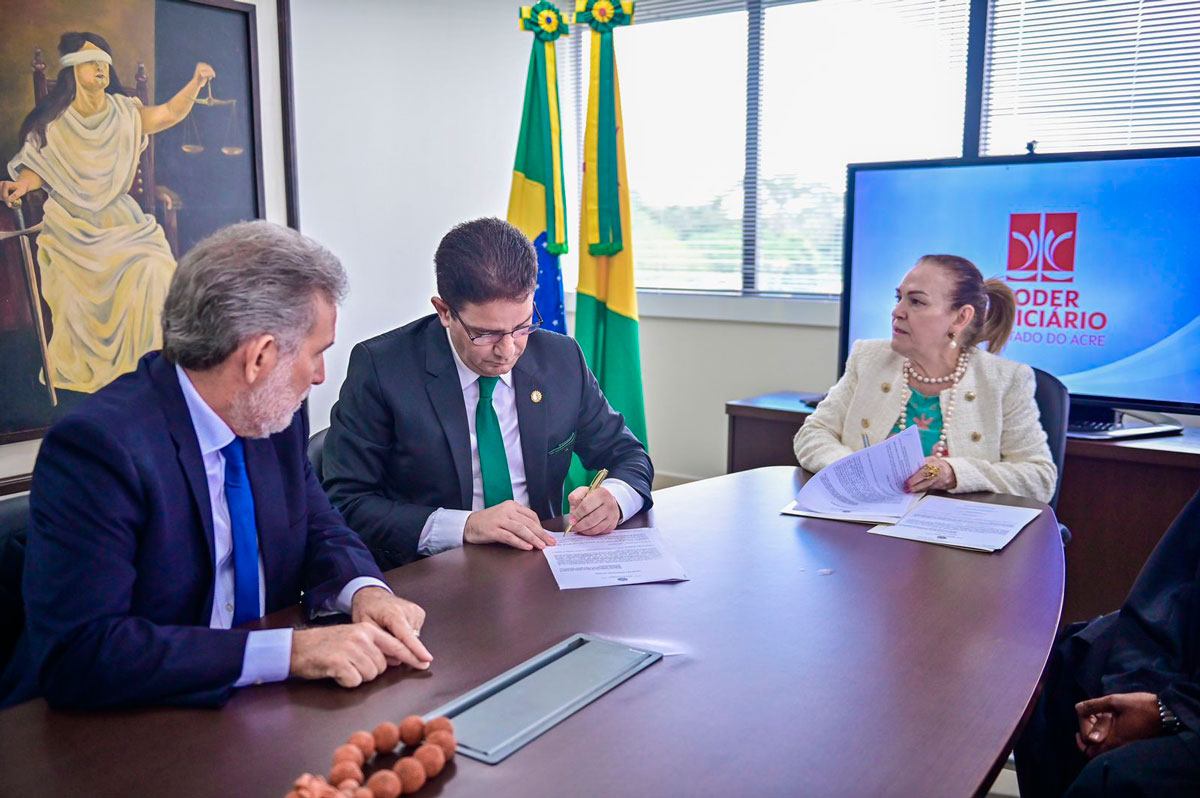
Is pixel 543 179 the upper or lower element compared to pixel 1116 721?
upper

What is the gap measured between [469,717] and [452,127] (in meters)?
3.37

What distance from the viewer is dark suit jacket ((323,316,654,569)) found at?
6.03 feet

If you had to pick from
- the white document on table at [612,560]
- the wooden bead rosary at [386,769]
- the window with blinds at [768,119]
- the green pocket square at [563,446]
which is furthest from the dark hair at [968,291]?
the wooden bead rosary at [386,769]

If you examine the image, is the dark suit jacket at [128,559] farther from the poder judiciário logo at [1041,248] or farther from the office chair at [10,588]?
the poder judiciário logo at [1041,248]

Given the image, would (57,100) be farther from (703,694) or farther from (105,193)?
(703,694)

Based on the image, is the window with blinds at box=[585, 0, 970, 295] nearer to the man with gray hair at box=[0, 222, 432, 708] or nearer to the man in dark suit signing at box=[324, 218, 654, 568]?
the man in dark suit signing at box=[324, 218, 654, 568]

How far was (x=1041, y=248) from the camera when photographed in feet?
9.98

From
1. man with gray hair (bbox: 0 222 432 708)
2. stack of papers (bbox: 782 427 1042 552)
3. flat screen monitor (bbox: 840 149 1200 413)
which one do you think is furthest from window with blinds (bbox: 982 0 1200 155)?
man with gray hair (bbox: 0 222 432 708)

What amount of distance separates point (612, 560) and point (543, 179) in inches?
97.4

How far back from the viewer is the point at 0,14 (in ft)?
8.38

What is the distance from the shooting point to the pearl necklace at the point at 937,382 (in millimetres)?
2348

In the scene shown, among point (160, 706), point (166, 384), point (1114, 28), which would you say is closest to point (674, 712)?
point (160, 706)

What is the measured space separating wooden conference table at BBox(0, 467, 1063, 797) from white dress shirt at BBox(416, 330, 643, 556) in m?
0.12

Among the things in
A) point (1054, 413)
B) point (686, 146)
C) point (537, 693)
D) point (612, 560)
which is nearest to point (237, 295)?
point (537, 693)
